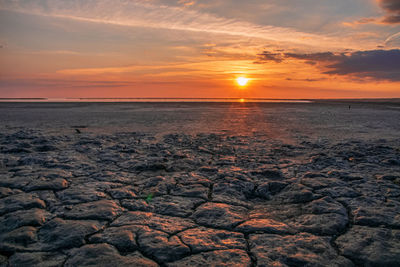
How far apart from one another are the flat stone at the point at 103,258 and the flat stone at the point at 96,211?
1.85ft

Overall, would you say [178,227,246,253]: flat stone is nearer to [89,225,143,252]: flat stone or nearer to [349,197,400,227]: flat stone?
[89,225,143,252]: flat stone

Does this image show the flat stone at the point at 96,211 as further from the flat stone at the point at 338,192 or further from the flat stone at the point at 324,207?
the flat stone at the point at 338,192

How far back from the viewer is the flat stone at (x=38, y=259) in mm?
2014

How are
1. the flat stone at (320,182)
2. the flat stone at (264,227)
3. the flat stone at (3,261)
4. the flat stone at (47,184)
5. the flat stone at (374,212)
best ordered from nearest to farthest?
the flat stone at (3,261)
the flat stone at (264,227)
the flat stone at (374,212)
the flat stone at (47,184)
the flat stone at (320,182)

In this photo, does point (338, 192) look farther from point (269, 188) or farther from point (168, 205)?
point (168, 205)

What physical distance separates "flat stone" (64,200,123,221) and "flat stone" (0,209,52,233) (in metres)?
0.21

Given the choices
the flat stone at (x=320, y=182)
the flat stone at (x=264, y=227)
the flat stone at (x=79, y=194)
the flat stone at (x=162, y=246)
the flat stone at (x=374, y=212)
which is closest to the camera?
the flat stone at (x=162, y=246)

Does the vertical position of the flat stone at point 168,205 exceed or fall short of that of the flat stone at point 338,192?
it falls short

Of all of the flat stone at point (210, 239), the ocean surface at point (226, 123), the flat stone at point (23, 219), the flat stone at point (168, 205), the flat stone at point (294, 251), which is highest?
the ocean surface at point (226, 123)

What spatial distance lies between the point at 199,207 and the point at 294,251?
1128mm

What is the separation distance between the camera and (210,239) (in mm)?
2389

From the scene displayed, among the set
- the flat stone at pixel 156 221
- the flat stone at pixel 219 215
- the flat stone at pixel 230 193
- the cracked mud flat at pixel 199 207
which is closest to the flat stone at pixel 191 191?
the cracked mud flat at pixel 199 207

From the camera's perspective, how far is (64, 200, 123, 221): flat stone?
2.78 m

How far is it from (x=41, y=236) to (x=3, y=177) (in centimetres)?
207
